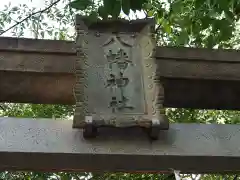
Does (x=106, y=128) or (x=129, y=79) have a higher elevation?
(x=129, y=79)

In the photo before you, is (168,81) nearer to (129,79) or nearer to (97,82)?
(129,79)

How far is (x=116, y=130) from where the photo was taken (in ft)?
5.58

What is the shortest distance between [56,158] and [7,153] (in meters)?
0.18

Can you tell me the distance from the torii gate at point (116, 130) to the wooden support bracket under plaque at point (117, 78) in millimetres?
29

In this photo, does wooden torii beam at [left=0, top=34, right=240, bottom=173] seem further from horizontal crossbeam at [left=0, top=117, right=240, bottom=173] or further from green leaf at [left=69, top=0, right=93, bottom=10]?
green leaf at [left=69, top=0, right=93, bottom=10]

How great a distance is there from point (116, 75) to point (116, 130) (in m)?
0.24

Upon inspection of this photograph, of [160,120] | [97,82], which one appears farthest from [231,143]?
[97,82]

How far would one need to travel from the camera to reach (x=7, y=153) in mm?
1598

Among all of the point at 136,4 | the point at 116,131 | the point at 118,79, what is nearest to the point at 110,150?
the point at 116,131

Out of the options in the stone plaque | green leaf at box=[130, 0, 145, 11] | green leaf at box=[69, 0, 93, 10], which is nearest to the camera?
green leaf at box=[69, 0, 93, 10]

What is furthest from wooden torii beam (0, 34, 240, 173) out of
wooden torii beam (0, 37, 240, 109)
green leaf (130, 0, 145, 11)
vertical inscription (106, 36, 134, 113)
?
green leaf (130, 0, 145, 11)

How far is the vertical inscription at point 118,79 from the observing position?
171 centimetres

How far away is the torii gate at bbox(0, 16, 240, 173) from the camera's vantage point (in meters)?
1.63

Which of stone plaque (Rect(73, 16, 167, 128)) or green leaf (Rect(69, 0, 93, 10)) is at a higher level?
green leaf (Rect(69, 0, 93, 10))
